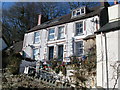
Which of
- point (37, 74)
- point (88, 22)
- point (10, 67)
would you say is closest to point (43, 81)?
point (37, 74)

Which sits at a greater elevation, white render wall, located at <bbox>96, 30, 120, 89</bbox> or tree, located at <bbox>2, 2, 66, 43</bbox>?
tree, located at <bbox>2, 2, 66, 43</bbox>

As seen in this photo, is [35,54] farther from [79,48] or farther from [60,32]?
[79,48]

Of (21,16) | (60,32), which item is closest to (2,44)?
(21,16)

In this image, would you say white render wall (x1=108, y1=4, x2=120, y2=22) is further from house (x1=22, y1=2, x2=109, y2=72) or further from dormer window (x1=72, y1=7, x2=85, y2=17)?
dormer window (x1=72, y1=7, x2=85, y2=17)

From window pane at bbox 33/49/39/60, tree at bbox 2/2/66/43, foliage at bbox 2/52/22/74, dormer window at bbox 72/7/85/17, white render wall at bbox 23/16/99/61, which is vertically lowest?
foliage at bbox 2/52/22/74

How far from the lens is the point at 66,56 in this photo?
658 inches

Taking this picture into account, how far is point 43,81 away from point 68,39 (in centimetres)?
652

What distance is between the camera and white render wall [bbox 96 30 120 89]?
9.48 m

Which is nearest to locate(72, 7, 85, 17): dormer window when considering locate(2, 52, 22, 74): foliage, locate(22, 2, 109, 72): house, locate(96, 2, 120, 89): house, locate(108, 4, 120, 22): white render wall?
locate(22, 2, 109, 72): house

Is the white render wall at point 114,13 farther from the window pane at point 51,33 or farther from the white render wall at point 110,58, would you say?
the window pane at point 51,33

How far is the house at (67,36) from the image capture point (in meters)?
15.9

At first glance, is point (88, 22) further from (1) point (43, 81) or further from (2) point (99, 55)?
(1) point (43, 81)

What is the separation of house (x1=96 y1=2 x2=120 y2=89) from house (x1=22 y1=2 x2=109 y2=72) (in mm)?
3601

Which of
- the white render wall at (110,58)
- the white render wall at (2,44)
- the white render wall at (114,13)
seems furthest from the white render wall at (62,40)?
the white render wall at (2,44)
